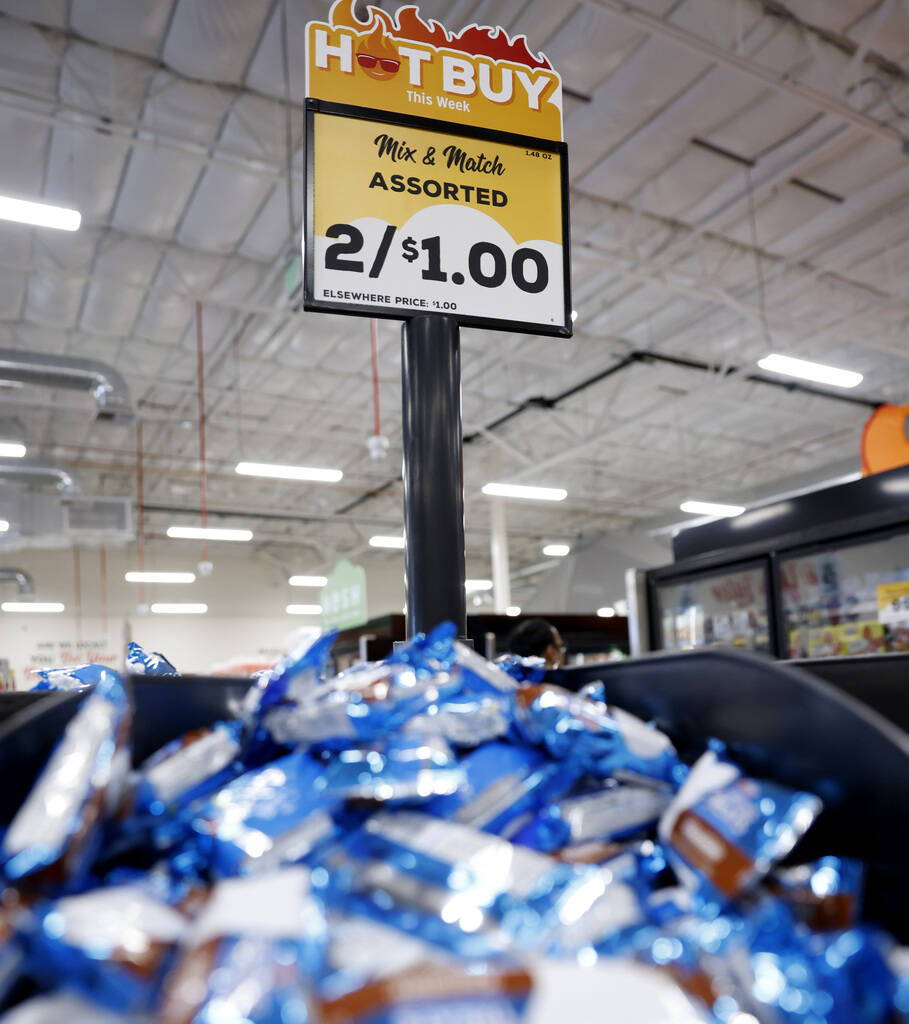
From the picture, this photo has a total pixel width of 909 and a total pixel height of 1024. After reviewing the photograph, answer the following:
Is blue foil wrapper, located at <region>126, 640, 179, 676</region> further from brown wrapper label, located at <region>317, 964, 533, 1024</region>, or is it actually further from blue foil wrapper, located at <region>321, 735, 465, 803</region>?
brown wrapper label, located at <region>317, 964, 533, 1024</region>

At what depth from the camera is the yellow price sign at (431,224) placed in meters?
1.55

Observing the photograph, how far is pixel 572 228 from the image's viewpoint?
804cm

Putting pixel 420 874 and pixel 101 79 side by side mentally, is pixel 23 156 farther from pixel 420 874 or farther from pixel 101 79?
pixel 420 874

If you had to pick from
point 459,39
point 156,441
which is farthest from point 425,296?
point 156,441

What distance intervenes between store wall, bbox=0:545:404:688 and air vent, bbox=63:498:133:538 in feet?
→ 14.7

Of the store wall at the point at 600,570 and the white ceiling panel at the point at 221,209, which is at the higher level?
the white ceiling panel at the point at 221,209

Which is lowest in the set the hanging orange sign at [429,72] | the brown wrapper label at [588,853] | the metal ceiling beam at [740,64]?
the brown wrapper label at [588,853]

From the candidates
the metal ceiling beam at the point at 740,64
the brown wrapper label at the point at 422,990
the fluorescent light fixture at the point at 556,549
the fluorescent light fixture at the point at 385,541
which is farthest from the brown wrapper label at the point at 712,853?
the fluorescent light fixture at the point at 556,549

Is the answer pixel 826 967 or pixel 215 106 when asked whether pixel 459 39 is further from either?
pixel 215 106

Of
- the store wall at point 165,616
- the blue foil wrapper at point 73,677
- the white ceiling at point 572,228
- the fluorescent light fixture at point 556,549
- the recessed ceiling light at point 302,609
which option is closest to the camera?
the blue foil wrapper at point 73,677

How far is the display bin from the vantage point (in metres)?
0.73

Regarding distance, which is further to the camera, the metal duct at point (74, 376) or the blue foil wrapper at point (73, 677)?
the metal duct at point (74, 376)

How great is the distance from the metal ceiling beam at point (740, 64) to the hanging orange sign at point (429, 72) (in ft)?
13.1

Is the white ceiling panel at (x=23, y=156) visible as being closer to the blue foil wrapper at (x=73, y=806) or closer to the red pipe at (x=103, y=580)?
the blue foil wrapper at (x=73, y=806)
